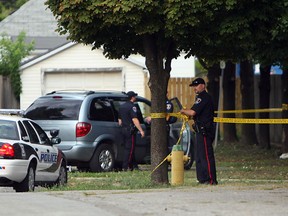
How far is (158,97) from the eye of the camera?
16.2 m

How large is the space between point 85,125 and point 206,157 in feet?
17.6

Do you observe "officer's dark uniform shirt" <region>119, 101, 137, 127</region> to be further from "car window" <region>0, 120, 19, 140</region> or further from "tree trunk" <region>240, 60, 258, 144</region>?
"tree trunk" <region>240, 60, 258, 144</region>

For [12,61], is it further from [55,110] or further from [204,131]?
[204,131]

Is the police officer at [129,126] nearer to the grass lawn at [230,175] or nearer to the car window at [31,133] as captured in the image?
the grass lawn at [230,175]

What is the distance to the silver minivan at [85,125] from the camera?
20531 millimetres

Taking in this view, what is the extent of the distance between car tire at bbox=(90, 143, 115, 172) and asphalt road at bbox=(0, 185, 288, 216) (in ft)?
21.0

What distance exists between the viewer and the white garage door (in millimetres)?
38969

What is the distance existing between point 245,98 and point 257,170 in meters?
9.20

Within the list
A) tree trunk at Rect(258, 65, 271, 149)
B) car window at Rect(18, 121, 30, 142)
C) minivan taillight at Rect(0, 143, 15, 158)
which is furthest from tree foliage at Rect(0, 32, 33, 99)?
minivan taillight at Rect(0, 143, 15, 158)

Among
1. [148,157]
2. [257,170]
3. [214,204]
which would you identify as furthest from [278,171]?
[214,204]

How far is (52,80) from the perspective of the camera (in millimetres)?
39469

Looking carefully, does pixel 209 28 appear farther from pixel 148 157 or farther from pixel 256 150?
pixel 256 150

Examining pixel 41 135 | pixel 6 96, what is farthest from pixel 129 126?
pixel 6 96

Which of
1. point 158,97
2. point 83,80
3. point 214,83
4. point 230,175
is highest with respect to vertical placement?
point 83,80
